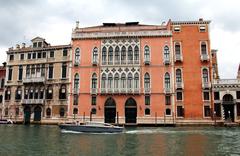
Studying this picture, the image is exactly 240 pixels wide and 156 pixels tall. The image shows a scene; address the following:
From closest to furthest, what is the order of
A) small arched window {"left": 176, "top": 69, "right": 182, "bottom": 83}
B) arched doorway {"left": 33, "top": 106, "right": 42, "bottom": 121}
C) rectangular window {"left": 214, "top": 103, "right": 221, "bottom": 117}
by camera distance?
rectangular window {"left": 214, "top": 103, "right": 221, "bottom": 117} → small arched window {"left": 176, "top": 69, "right": 182, "bottom": 83} → arched doorway {"left": 33, "top": 106, "right": 42, "bottom": 121}

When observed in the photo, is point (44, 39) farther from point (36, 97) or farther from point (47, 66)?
point (36, 97)

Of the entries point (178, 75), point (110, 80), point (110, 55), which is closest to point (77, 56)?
point (110, 55)

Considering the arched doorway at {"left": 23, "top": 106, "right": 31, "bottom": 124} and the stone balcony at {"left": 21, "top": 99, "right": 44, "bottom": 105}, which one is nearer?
the stone balcony at {"left": 21, "top": 99, "right": 44, "bottom": 105}

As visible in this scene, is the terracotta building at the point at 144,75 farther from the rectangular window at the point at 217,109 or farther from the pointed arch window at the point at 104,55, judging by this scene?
the rectangular window at the point at 217,109

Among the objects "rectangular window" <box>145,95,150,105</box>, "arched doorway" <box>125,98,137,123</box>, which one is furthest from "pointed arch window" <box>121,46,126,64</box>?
"rectangular window" <box>145,95,150,105</box>

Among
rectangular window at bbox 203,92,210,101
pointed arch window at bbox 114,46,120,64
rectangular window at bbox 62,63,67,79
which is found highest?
pointed arch window at bbox 114,46,120,64

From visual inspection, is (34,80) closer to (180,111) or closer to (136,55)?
(136,55)

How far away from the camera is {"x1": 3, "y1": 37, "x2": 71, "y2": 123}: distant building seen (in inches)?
1558

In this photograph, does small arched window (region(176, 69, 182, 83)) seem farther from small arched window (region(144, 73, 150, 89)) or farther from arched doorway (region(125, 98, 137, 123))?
arched doorway (region(125, 98, 137, 123))

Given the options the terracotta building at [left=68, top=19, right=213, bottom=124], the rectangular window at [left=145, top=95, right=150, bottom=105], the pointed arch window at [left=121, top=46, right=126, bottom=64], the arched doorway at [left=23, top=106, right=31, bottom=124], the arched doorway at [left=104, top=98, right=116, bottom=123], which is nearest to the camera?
the terracotta building at [left=68, top=19, right=213, bottom=124]

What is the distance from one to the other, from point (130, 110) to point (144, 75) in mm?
5343

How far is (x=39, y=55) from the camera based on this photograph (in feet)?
137

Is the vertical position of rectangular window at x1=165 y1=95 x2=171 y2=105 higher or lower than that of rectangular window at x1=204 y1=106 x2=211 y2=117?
higher

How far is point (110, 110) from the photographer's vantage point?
37.3 m
